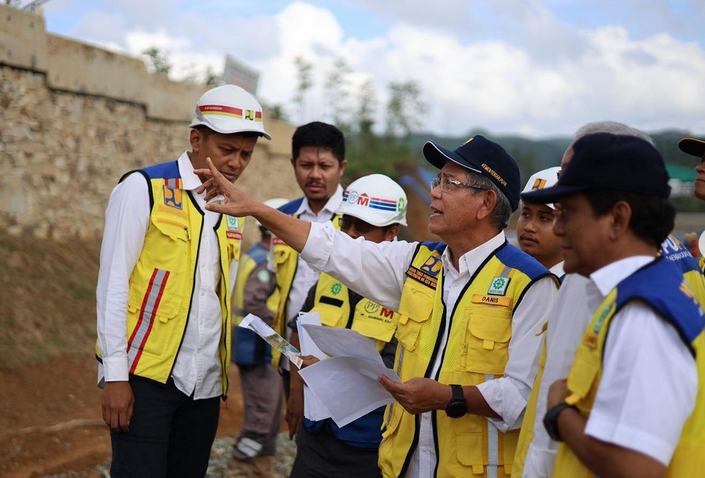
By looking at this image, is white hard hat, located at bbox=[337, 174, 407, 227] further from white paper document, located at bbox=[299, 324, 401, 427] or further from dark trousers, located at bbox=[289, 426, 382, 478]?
dark trousers, located at bbox=[289, 426, 382, 478]

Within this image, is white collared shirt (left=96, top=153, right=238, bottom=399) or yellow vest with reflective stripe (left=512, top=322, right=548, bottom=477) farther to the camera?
white collared shirt (left=96, top=153, right=238, bottom=399)

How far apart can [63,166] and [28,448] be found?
506cm

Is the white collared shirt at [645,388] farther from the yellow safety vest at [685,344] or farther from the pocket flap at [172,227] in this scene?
the pocket flap at [172,227]

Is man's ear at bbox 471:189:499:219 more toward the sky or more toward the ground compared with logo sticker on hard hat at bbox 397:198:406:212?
more toward the sky

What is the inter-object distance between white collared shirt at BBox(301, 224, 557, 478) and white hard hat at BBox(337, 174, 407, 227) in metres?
0.69

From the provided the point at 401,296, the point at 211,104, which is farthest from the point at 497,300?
the point at 211,104

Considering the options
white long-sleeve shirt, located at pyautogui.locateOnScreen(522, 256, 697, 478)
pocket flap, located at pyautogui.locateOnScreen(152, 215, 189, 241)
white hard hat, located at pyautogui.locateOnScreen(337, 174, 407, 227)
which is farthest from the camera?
white hard hat, located at pyautogui.locateOnScreen(337, 174, 407, 227)

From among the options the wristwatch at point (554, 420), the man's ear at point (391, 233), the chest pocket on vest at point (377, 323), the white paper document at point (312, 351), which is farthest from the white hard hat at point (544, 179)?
the wristwatch at point (554, 420)

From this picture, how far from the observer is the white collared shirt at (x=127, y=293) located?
3.26m

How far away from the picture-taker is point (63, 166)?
10.0m

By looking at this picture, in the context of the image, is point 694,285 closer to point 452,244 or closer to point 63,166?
point 452,244

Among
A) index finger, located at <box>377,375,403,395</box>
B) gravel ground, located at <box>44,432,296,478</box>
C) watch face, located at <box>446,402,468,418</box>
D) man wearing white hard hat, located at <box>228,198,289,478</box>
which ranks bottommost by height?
gravel ground, located at <box>44,432,296,478</box>

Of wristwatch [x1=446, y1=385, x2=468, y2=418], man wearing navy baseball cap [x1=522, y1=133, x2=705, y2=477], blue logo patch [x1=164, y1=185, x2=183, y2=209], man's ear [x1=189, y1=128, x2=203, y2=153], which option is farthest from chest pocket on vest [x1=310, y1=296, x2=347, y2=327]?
man wearing navy baseball cap [x1=522, y1=133, x2=705, y2=477]

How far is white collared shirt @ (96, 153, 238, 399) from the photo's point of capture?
10.7 ft
